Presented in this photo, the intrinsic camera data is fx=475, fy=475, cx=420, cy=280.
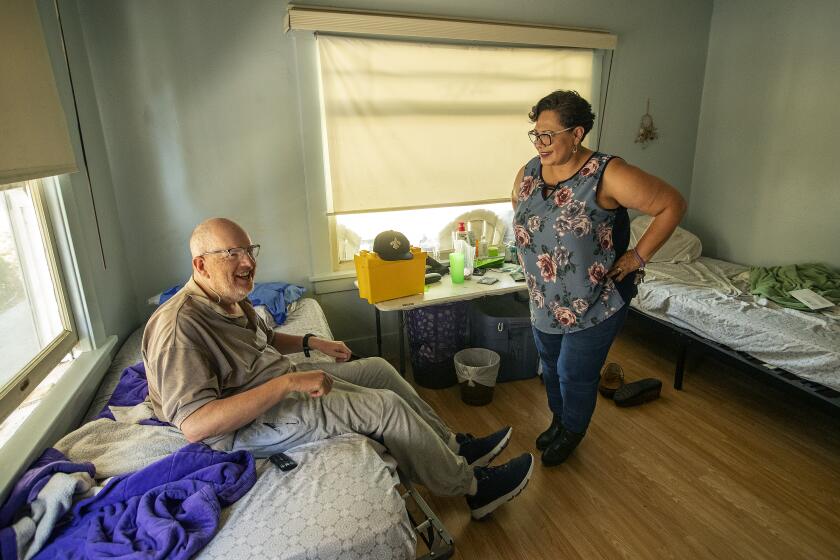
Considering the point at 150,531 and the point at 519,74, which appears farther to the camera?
the point at 519,74

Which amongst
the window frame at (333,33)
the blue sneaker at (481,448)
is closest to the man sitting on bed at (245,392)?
the blue sneaker at (481,448)

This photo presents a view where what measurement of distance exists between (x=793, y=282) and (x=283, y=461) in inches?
116

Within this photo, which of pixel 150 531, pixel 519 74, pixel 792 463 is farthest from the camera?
pixel 519 74

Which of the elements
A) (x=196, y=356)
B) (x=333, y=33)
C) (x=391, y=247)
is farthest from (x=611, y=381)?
(x=333, y=33)

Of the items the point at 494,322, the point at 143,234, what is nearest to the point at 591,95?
the point at 494,322

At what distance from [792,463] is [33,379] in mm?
2988

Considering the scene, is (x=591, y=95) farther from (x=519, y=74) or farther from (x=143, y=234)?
(x=143, y=234)

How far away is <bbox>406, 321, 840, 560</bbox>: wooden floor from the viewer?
1.70 meters

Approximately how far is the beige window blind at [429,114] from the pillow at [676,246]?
0.98m

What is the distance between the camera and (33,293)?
5.56ft

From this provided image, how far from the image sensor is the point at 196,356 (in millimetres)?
1315

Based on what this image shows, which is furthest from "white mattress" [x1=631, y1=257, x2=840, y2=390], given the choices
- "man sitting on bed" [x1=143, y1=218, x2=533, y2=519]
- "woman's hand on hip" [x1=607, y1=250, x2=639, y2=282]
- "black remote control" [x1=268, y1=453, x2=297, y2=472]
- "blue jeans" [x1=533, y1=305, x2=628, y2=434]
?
"black remote control" [x1=268, y1=453, x2=297, y2=472]

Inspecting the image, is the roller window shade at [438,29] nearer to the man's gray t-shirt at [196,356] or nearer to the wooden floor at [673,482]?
the man's gray t-shirt at [196,356]

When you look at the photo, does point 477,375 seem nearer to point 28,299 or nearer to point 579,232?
point 579,232
